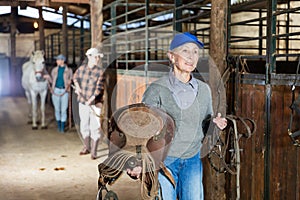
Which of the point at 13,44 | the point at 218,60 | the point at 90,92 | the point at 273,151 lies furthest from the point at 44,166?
the point at 13,44

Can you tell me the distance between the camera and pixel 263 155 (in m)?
3.09

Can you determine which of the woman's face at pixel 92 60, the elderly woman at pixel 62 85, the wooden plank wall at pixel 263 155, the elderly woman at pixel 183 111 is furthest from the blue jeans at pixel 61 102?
the elderly woman at pixel 183 111

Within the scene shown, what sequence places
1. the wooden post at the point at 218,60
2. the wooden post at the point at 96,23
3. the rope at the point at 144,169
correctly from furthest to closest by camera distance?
1. the wooden post at the point at 96,23
2. the wooden post at the point at 218,60
3. the rope at the point at 144,169

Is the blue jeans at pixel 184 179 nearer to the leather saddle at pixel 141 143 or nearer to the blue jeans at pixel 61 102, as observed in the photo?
the leather saddle at pixel 141 143

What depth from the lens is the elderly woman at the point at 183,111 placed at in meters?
2.34

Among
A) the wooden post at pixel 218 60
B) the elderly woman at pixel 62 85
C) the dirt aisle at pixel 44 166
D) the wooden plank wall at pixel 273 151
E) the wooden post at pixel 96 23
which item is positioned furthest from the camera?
the elderly woman at pixel 62 85

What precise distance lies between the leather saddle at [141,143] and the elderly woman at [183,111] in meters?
0.08

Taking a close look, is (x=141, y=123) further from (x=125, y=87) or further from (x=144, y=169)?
(x=125, y=87)

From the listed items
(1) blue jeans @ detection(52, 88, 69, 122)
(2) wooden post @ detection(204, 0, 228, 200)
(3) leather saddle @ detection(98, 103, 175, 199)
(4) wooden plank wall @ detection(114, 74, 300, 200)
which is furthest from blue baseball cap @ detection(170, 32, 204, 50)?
(1) blue jeans @ detection(52, 88, 69, 122)

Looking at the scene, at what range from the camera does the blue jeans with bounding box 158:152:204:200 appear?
235cm

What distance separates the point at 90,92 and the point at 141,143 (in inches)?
147

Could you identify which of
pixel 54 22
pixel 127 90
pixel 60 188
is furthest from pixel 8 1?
pixel 54 22

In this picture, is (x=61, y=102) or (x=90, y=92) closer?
(x=90, y=92)

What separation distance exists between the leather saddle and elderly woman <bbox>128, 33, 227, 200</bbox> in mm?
83
